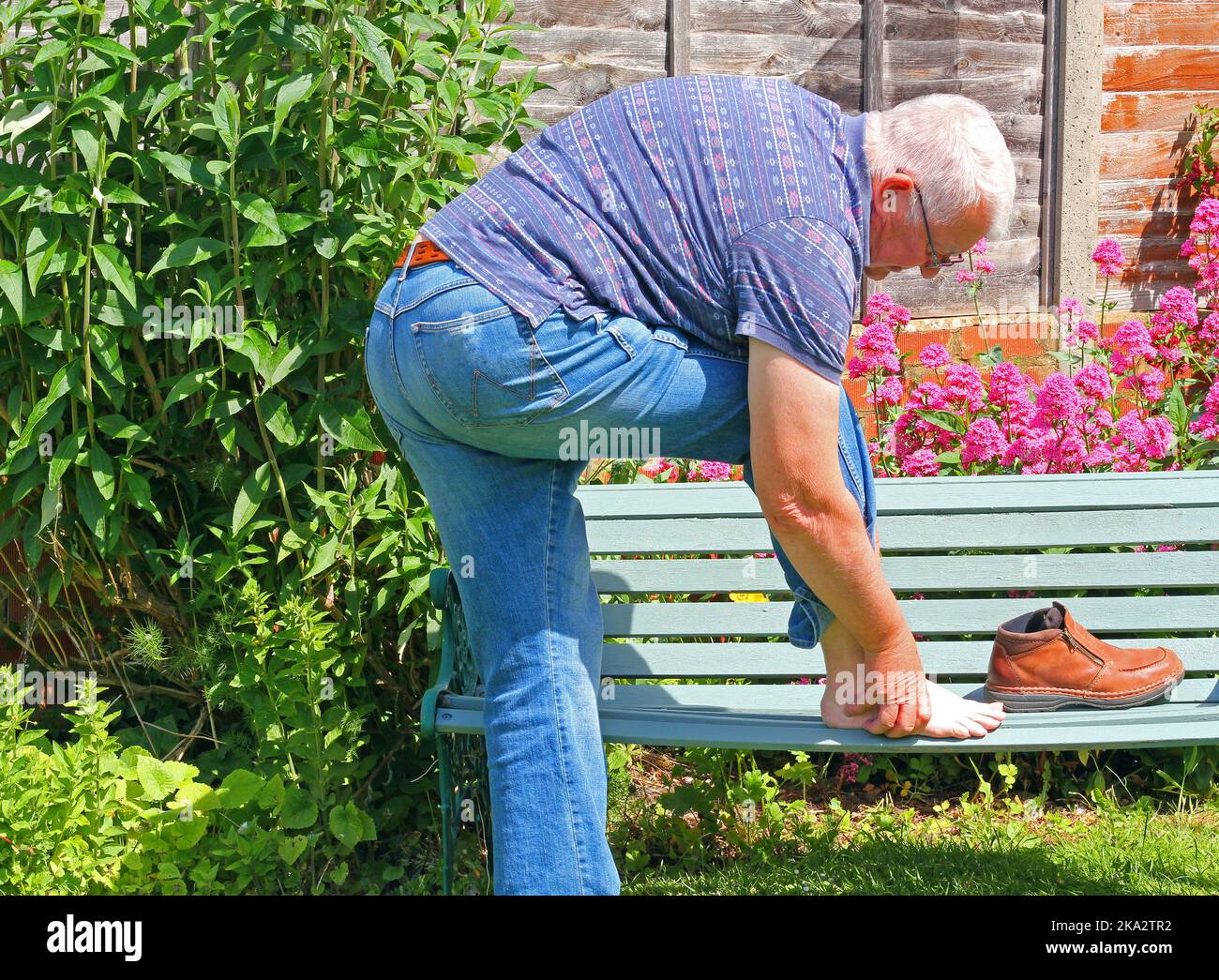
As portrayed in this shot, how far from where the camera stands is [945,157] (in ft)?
6.45

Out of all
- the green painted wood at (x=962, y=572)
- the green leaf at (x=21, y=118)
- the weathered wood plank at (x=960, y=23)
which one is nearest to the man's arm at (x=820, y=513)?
the green painted wood at (x=962, y=572)

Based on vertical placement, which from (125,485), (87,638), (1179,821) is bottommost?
(1179,821)

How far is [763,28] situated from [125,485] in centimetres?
270

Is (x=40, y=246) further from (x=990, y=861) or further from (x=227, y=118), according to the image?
(x=990, y=861)

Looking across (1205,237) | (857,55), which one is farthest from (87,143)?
(1205,237)

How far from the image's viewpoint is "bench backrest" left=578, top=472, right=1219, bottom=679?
280cm

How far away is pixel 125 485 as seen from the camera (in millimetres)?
2795

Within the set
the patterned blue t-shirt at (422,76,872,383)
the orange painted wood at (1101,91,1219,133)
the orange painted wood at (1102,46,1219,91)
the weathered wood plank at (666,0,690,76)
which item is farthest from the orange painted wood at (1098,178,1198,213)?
the patterned blue t-shirt at (422,76,872,383)

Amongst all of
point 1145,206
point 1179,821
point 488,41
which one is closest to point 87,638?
point 488,41

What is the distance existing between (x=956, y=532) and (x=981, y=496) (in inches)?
4.5

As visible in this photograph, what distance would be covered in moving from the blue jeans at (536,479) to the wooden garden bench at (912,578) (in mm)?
538

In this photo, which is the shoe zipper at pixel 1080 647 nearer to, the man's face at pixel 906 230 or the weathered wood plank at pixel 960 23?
the man's face at pixel 906 230

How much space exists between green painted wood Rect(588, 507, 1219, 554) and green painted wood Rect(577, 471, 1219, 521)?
2cm

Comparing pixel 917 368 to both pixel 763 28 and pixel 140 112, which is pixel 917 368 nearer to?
pixel 763 28
